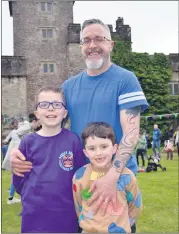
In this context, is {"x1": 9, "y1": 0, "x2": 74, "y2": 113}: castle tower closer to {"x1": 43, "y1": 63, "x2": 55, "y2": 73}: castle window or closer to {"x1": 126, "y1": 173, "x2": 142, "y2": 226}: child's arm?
{"x1": 43, "y1": 63, "x2": 55, "y2": 73}: castle window

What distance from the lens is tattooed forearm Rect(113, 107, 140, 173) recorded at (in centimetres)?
300

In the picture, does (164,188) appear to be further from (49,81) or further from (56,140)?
(49,81)

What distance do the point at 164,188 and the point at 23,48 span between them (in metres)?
24.6

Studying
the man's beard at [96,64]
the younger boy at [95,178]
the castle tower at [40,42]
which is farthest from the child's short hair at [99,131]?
the castle tower at [40,42]

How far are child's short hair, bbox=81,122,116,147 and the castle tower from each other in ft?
96.1

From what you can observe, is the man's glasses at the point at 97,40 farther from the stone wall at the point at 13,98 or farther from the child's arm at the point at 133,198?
the stone wall at the point at 13,98

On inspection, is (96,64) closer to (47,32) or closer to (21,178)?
(21,178)

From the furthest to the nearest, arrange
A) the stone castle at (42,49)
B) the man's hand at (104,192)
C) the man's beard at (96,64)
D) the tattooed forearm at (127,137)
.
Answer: the stone castle at (42,49) < the man's beard at (96,64) < the tattooed forearm at (127,137) < the man's hand at (104,192)

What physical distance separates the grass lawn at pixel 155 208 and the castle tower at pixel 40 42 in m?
21.4

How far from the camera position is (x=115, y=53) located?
1256 inches

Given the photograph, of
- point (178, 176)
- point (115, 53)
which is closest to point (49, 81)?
point (115, 53)

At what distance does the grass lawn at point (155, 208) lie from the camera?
248 inches

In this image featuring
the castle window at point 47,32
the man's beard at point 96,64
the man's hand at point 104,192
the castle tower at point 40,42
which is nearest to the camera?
the man's hand at point 104,192

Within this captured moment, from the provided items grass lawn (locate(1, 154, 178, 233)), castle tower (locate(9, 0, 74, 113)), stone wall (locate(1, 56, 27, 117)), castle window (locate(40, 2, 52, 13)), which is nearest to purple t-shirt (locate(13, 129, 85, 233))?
grass lawn (locate(1, 154, 178, 233))
